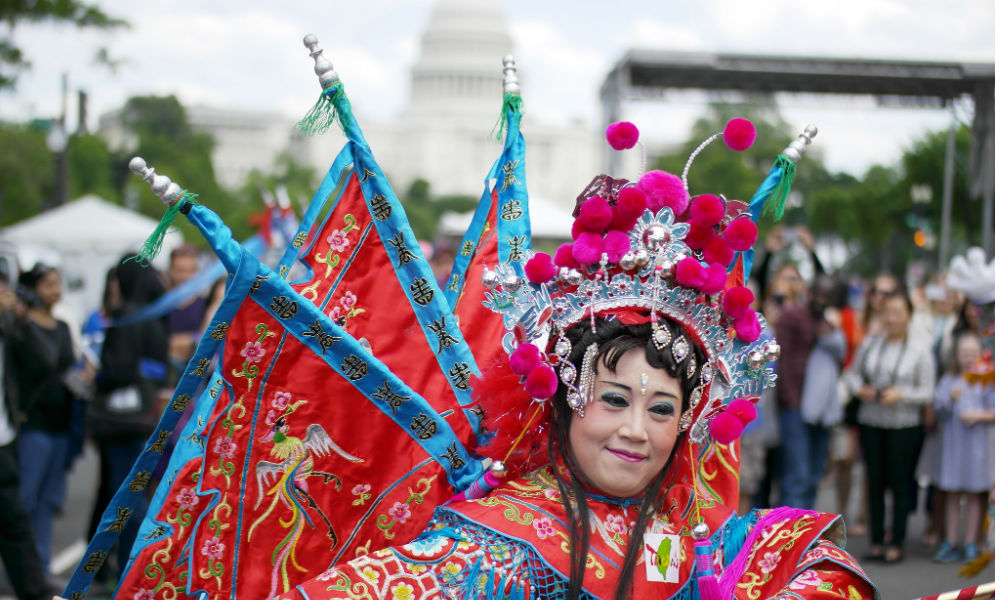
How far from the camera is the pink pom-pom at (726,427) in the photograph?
109 inches

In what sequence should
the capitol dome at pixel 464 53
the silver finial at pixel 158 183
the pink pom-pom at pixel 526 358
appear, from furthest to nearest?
1. the capitol dome at pixel 464 53
2. the pink pom-pom at pixel 526 358
3. the silver finial at pixel 158 183

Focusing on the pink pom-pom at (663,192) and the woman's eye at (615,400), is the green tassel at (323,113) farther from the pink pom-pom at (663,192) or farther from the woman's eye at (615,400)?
the woman's eye at (615,400)

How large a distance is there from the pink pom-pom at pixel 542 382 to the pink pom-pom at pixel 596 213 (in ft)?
1.17

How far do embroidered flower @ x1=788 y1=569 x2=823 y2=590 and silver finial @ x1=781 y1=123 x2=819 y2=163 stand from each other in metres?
1.08

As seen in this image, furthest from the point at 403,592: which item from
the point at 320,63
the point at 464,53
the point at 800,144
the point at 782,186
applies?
the point at 464,53

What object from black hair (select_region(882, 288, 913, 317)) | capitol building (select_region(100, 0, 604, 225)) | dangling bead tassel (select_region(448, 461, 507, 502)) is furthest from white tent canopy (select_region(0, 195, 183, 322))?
capitol building (select_region(100, 0, 604, 225))

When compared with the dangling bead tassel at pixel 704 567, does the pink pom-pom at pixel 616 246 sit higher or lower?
higher

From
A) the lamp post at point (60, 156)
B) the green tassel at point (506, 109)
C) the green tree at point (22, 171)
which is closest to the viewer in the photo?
the green tassel at point (506, 109)

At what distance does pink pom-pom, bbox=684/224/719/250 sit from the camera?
2758 mm

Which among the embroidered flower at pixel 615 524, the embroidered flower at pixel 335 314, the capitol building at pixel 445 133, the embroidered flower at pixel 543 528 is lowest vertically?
the embroidered flower at pixel 543 528

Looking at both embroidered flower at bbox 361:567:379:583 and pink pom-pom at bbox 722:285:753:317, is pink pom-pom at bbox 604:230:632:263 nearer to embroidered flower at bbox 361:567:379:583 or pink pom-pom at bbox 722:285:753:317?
pink pom-pom at bbox 722:285:753:317

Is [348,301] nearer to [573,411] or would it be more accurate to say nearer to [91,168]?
[573,411]

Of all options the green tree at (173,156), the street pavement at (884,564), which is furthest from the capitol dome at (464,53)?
the street pavement at (884,564)

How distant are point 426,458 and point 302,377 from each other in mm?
382
